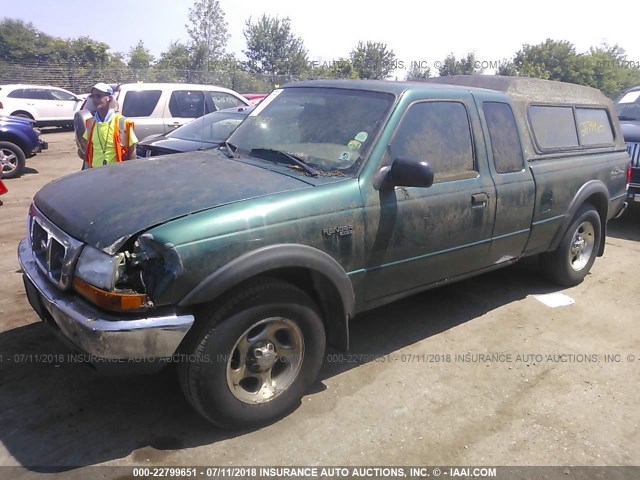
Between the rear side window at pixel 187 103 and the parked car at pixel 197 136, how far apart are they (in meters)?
2.56

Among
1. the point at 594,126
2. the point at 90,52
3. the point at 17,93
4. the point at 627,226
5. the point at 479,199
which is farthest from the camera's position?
the point at 90,52

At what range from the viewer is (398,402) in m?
3.36

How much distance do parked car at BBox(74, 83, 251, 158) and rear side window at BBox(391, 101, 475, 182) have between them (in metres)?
6.82

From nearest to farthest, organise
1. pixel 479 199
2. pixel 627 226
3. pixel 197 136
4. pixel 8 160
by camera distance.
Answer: pixel 479 199
pixel 197 136
pixel 627 226
pixel 8 160

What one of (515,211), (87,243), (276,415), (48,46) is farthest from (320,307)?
(48,46)

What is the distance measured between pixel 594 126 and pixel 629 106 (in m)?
4.65

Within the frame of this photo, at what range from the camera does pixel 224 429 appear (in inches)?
117

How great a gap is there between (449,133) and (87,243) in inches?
99.6

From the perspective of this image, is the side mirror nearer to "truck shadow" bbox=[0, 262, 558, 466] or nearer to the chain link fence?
"truck shadow" bbox=[0, 262, 558, 466]

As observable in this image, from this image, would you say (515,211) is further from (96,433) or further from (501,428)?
(96,433)

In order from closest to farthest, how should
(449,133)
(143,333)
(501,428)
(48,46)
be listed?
1. (143,333)
2. (501,428)
3. (449,133)
4. (48,46)

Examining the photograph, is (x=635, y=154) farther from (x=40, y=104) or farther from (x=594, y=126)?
(x=40, y=104)

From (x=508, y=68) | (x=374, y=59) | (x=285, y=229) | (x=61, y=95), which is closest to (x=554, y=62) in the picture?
(x=508, y=68)

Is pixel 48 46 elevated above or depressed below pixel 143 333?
above
